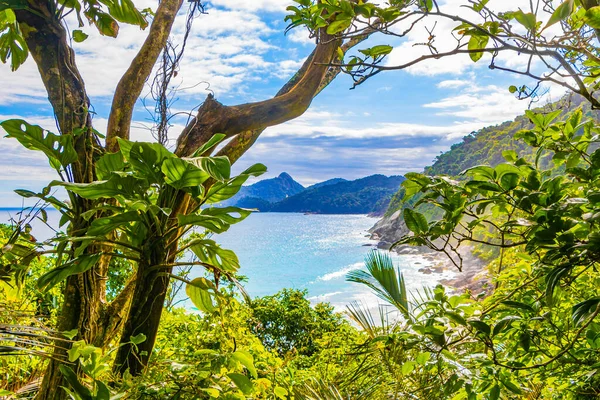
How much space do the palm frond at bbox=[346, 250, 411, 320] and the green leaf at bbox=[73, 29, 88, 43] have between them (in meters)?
1.14

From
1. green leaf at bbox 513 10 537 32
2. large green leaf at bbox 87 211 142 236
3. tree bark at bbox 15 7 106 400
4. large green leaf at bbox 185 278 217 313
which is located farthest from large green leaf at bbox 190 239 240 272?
green leaf at bbox 513 10 537 32

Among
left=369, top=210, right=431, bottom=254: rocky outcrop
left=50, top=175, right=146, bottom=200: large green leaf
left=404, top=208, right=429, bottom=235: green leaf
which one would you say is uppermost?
left=50, top=175, right=146, bottom=200: large green leaf

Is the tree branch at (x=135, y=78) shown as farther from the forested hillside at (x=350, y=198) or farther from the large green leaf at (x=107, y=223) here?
the forested hillside at (x=350, y=198)

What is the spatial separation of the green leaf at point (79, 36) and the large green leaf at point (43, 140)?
1.38 ft

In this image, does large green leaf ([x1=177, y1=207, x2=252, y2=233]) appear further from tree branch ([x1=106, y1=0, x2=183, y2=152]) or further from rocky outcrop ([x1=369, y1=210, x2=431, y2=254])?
rocky outcrop ([x1=369, y1=210, x2=431, y2=254])

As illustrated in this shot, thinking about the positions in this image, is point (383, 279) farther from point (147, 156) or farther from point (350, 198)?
point (350, 198)

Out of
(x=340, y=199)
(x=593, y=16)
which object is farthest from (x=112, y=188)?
(x=340, y=199)

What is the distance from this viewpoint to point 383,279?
4.63 ft

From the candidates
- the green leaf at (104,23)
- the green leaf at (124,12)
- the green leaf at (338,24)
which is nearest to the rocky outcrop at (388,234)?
the green leaf at (104,23)

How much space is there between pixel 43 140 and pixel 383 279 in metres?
1.10

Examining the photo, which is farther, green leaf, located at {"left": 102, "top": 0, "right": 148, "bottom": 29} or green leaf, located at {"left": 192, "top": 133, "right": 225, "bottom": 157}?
green leaf, located at {"left": 102, "top": 0, "right": 148, "bottom": 29}

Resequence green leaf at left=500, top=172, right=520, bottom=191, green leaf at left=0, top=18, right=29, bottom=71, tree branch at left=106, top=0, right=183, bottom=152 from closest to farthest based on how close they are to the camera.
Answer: green leaf at left=500, top=172, right=520, bottom=191, green leaf at left=0, top=18, right=29, bottom=71, tree branch at left=106, top=0, right=183, bottom=152

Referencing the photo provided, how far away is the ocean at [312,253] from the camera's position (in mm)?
11109

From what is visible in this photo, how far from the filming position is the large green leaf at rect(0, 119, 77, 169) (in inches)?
34.4
